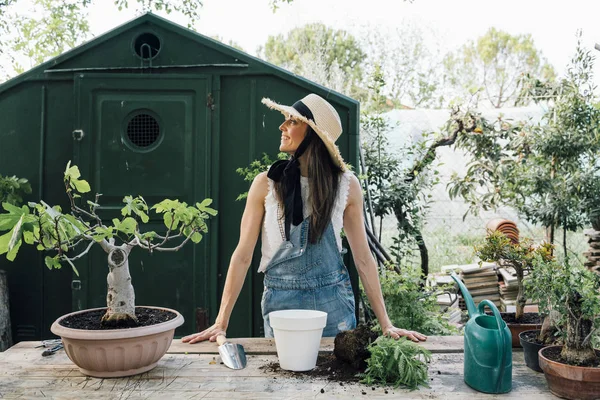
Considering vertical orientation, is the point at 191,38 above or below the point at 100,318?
above

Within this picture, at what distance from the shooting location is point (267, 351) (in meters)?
1.93

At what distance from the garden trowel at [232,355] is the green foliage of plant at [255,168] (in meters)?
2.21

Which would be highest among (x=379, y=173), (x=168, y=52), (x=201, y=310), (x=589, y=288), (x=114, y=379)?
(x=168, y=52)

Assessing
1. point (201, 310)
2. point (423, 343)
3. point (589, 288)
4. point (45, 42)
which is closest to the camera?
point (589, 288)

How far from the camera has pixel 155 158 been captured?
4277mm

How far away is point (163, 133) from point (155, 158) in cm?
20

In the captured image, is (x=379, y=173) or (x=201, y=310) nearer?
(x=201, y=310)

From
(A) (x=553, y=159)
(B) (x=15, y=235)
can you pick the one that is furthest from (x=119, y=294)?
(A) (x=553, y=159)

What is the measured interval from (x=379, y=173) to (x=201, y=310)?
2510 millimetres

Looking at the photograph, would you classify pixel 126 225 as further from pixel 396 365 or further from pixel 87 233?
pixel 396 365

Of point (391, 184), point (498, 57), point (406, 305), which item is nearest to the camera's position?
point (406, 305)

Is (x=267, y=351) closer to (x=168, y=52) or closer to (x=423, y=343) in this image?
(x=423, y=343)

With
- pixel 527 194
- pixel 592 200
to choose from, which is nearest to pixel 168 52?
pixel 527 194

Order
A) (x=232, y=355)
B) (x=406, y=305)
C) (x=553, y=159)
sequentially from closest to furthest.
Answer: (x=232, y=355) → (x=406, y=305) → (x=553, y=159)
